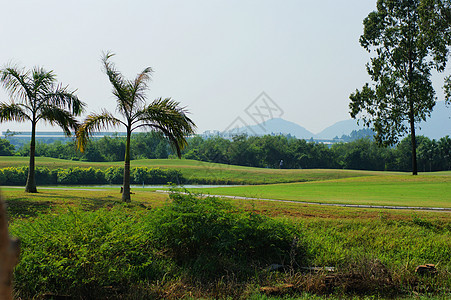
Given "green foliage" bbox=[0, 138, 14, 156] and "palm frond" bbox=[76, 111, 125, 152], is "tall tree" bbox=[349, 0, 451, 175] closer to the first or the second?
"palm frond" bbox=[76, 111, 125, 152]

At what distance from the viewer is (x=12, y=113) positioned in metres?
19.0

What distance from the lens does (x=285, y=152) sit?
85.3 m

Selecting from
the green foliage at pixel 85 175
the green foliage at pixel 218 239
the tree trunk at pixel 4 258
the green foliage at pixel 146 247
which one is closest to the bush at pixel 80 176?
the green foliage at pixel 85 175

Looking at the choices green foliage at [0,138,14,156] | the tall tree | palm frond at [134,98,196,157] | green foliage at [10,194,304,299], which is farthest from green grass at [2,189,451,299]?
green foliage at [0,138,14,156]

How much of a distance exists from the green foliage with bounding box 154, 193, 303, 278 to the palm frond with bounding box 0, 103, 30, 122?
1344cm

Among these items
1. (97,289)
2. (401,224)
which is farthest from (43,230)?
(401,224)

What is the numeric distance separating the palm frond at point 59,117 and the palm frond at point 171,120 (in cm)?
483

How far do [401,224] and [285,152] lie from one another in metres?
73.2

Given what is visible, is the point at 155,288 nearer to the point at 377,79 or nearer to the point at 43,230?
the point at 43,230

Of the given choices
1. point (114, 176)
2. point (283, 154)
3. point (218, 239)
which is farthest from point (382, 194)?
point (283, 154)

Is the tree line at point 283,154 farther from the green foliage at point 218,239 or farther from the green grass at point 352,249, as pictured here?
the green foliage at point 218,239

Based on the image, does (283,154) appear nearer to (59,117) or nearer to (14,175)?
(14,175)

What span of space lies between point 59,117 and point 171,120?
21.6 ft

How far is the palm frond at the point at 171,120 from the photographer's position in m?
16.7
